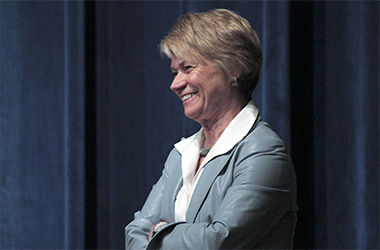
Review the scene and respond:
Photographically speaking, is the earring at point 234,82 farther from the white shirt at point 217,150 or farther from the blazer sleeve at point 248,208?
the blazer sleeve at point 248,208

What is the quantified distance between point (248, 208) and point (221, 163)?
0.14m

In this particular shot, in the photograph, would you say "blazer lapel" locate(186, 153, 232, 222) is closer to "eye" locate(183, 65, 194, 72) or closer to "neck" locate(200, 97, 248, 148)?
"neck" locate(200, 97, 248, 148)

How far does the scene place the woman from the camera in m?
1.34

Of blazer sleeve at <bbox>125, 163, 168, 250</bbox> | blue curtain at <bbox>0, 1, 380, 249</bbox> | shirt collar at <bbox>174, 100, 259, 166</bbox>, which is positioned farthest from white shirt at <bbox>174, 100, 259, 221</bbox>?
blue curtain at <bbox>0, 1, 380, 249</bbox>

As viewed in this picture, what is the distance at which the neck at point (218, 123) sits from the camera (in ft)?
4.98

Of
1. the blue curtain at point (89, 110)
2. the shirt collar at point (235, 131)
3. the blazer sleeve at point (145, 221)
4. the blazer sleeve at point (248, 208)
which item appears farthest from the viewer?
the blue curtain at point (89, 110)

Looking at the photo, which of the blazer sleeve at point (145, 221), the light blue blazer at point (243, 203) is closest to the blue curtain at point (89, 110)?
the blazer sleeve at point (145, 221)

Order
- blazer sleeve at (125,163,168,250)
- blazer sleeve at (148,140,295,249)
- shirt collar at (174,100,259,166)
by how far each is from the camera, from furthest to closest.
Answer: blazer sleeve at (125,163,168,250) < shirt collar at (174,100,259,166) < blazer sleeve at (148,140,295,249)

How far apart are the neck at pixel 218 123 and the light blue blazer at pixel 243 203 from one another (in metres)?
0.07

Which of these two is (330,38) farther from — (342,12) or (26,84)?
(26,84)

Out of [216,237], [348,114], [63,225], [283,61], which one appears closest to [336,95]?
[348,114]

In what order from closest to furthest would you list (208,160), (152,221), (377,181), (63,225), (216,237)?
1. (216,237)
2. (208,160)
3. (152,221)
4. (377,181)
5. (63,225)

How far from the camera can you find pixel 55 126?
2.51 metres

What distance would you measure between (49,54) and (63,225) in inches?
27.4
